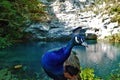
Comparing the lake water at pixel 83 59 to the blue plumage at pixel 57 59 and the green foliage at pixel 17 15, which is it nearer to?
the green foliage at pixel 17 15

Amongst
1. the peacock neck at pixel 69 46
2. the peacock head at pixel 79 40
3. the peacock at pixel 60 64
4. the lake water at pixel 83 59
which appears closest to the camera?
the peacock head at pixel 79 40

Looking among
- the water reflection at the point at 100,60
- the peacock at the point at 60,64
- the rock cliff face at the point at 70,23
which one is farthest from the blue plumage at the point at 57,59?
the rock cliff face at the point at 70,23

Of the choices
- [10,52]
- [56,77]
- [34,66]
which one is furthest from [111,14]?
[56,77]

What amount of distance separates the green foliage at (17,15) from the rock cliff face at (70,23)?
68cm

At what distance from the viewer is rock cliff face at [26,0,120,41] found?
73.7 feet

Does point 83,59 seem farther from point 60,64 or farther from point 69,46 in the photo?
point 69,46

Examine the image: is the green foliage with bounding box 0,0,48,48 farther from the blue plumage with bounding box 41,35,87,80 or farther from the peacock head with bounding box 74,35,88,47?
the peacock head with bounding box 74,35,88,47

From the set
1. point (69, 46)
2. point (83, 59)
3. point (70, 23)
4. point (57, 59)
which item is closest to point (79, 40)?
point (69, 46)

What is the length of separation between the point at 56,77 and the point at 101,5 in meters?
21.5

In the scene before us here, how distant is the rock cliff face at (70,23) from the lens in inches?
884

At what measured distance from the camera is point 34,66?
12.1m

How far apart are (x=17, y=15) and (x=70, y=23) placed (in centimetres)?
672

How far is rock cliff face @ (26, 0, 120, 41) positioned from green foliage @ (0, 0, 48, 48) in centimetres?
68

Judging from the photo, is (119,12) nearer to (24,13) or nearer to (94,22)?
(94,22)
